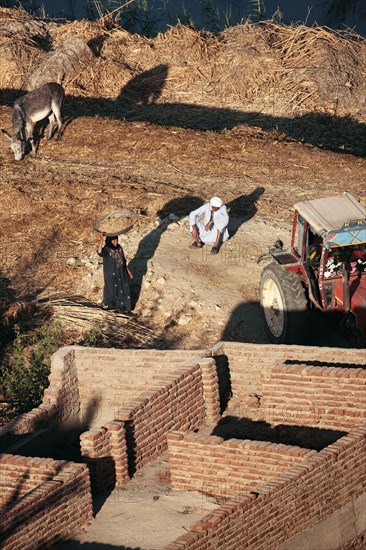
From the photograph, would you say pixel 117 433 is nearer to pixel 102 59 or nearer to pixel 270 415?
pixel 270 415

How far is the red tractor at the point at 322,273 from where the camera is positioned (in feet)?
44.0

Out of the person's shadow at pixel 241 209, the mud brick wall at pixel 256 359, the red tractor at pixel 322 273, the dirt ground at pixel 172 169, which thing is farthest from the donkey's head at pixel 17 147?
the mud brick wall at pixel 256 359

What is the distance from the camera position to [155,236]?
1770 cm

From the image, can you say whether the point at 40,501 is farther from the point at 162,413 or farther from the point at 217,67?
the point at 217,67

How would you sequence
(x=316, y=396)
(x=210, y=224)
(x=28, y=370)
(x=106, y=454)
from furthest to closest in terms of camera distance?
(x=210, y=224)
(x=28, y=370)
(x=316, y=396)
(x=106, y=454)

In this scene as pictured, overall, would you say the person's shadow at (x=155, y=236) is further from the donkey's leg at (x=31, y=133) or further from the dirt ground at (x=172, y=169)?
the donkey's leg at (x=31, y=133)

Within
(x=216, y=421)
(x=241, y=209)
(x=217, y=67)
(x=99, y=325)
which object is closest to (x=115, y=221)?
(x=99, y=325)

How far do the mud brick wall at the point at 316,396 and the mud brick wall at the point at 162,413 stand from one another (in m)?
0.81

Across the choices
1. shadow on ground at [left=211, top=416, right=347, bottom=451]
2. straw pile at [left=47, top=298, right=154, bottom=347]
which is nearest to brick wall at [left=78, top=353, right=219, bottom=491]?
shadow on ground at [left=211, top=416, right=347, bottom=451]

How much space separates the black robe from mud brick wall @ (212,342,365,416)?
2.69m

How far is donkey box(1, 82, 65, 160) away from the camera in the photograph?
2115 centimetres

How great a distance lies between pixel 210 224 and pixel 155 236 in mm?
1162

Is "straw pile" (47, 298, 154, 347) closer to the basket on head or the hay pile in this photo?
the basket on head

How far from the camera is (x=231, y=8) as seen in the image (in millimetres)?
34688
